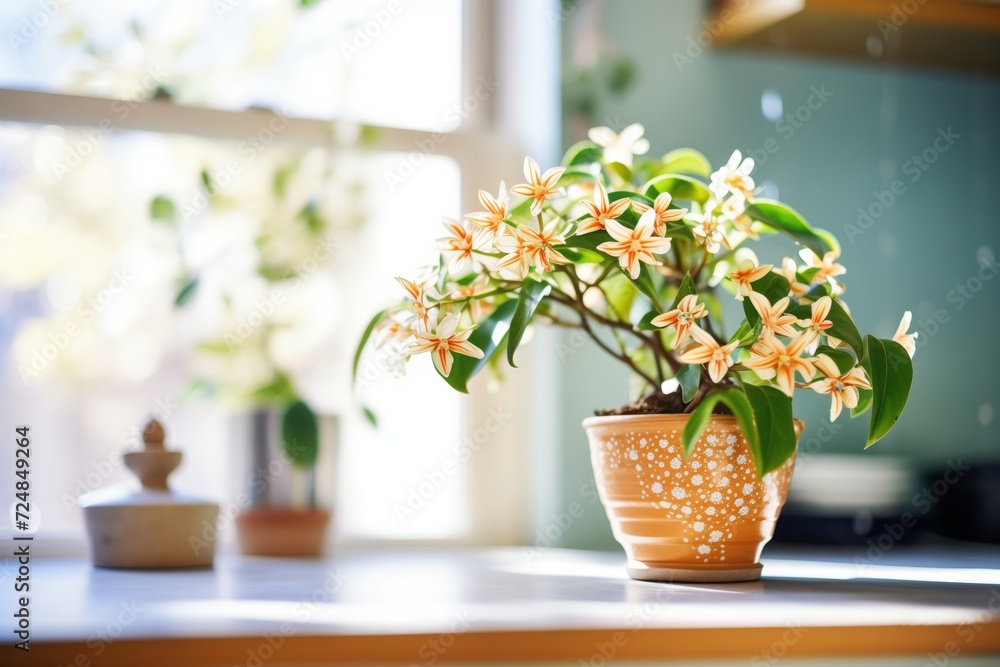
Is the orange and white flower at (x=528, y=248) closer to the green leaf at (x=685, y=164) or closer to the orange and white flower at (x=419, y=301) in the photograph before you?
the orange and white flower at (x=419, y=301)

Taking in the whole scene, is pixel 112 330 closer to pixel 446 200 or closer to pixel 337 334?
pixel 337 334

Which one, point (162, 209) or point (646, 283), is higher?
point (162, 209)

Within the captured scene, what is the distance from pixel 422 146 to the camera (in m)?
1.63

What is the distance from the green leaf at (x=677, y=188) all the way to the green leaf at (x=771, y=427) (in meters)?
0.24

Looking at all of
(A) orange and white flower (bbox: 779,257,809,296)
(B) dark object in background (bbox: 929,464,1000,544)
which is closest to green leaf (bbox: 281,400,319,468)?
(A) orange and white flower (bbox: 779,257,809,296)

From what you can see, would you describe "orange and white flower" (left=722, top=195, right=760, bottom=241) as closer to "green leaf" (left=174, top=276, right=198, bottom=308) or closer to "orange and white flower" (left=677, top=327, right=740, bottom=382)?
"orange and white flower" (left=677, top=327, right=740, bottom=382)

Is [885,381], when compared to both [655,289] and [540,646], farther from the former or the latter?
[540,646]

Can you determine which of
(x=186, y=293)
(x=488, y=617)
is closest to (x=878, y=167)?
(x=186, y=293)

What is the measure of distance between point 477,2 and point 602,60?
0.27m

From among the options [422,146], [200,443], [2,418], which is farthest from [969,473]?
[2,418]

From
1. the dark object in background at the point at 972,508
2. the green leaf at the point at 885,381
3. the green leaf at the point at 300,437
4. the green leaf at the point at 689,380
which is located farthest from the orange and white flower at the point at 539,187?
the dark object in background at the point at 972,508

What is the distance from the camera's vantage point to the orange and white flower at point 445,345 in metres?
0.95

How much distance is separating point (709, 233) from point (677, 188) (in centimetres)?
7

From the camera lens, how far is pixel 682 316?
0.92m
